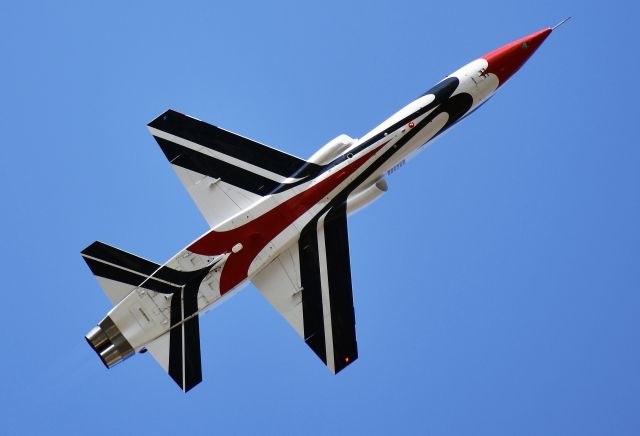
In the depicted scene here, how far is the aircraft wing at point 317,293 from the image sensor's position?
82.6ft

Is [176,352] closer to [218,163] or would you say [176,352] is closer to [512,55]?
[218,163]

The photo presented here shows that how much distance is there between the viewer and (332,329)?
25203 mm

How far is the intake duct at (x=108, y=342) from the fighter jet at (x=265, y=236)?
0.07 ft

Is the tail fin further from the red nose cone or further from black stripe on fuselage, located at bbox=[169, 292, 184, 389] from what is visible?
the red nose cone

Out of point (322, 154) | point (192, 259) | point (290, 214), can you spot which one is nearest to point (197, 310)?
point (192, 259)

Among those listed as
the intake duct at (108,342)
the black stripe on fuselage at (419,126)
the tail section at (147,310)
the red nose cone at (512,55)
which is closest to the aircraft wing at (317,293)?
the black stripe on fuselage at (419,126)

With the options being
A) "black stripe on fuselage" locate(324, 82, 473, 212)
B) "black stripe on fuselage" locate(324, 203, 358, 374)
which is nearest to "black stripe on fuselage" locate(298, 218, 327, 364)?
"black stripe on fuselage" locate(324, 203, 358, 374)

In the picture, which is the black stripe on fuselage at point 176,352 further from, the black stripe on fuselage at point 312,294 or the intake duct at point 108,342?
the black stripe on fuselage at point 312,294

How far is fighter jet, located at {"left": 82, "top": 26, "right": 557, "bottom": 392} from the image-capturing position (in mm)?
24359

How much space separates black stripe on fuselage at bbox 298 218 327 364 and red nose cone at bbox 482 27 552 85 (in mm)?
5796

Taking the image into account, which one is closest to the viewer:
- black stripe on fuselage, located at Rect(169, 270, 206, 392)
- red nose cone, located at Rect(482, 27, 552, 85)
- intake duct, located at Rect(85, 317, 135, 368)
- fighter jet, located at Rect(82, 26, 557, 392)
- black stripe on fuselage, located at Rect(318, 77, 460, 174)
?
intake duct, located at Rect(85, 317, 135, 368)

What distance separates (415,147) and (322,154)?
2231mm

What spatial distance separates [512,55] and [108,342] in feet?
38.2

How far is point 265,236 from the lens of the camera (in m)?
24.8
